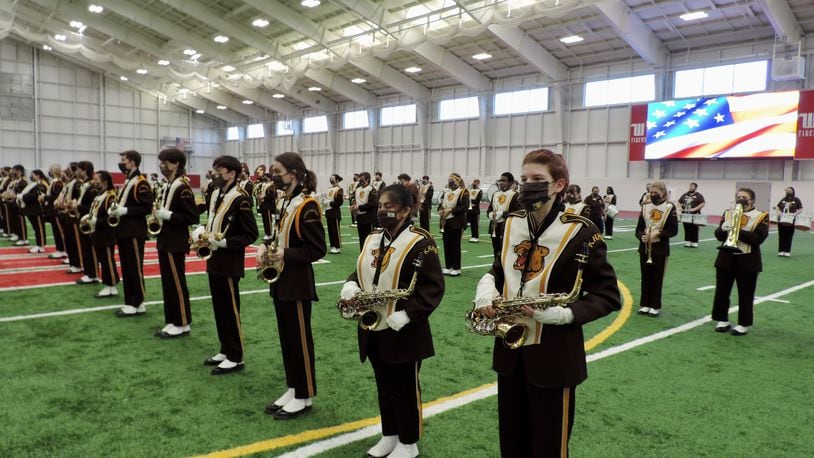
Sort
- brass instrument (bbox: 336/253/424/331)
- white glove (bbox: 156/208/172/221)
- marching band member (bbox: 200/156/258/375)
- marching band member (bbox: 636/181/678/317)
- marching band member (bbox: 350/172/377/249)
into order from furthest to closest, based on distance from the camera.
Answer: marching band member (bbox: 350/172/377/249), marching band member (bbox: 636/181/678/317), white glove (bbox: 156/208/172/221), marching band member (bbox: 200/156/258/375), brass instrument (bbox: 336/253/424/331)

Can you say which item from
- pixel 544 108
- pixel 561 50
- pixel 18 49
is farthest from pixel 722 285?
pixel 18 49

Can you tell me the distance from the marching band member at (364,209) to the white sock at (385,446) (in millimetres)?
10501

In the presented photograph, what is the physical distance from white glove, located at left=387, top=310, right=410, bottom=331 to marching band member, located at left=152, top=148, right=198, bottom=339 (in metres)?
3.82

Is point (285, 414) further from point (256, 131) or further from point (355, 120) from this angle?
point (256, 131)

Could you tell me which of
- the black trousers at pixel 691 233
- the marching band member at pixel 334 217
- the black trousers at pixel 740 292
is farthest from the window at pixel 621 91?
the black trousers at pixel 740 292

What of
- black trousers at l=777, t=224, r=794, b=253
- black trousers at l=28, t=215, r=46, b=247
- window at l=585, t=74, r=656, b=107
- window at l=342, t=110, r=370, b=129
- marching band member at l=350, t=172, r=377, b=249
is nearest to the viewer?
black trousers at l=28, t=215, r=46, b=247

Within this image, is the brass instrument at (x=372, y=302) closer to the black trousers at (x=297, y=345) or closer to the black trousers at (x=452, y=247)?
the black trousers at (x=297, y=345)

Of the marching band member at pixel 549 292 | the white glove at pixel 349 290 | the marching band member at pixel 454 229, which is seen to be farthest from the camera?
the marching band member at pixel 454 229

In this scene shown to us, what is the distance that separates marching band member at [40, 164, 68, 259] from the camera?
1210cm

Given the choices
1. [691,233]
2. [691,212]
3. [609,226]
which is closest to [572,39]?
[609,226]

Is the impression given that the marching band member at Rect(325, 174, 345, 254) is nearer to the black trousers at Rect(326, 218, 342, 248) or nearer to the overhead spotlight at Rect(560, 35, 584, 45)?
the black trousers at Rect(326, 218, 342, 248)

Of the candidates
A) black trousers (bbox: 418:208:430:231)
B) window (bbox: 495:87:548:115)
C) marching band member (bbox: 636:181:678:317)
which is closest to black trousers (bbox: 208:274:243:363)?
marching band member (bbox: 636:181:678:317)

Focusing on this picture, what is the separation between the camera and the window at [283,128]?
43.9 meters

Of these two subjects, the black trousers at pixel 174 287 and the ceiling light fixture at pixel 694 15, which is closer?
the black trousers at pixel 174 287
